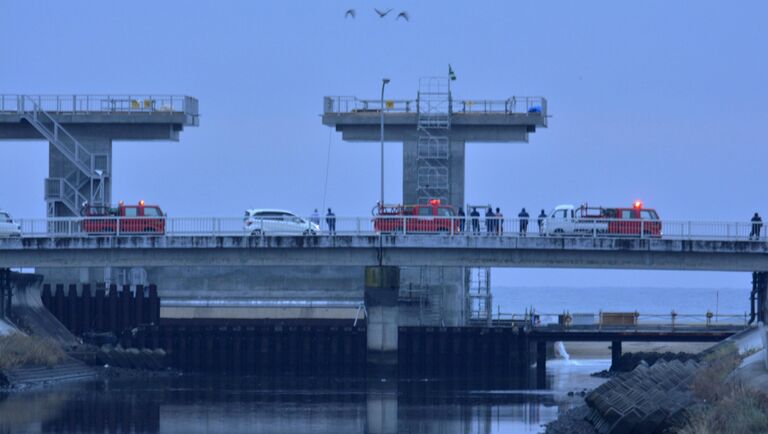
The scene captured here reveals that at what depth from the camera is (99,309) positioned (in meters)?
81.9

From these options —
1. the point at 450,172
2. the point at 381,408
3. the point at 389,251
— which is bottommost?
the point at 381,408

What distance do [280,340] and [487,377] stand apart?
1053cm

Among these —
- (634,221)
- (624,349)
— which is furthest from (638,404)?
(624,349)

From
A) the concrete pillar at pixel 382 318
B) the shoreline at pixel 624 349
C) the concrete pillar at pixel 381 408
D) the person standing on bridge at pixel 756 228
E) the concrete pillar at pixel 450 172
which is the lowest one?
the shoreline at pixel 624 349

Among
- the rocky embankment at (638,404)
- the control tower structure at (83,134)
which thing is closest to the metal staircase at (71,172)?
the control tower structure at (83,134)

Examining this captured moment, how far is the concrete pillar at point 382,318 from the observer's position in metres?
74.2

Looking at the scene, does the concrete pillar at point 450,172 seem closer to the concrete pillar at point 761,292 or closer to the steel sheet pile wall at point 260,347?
the steel sheet pile wall at point 260,347

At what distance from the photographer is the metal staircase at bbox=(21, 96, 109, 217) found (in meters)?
90.6

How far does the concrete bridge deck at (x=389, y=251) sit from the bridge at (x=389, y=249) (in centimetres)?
5

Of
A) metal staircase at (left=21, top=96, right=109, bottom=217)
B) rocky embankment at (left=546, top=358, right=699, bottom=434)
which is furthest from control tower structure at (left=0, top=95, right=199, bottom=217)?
rocky embankment at (left=546, top=358, right=699, bottom=434)

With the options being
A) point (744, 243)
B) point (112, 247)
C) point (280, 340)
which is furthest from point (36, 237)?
point (744, 243)

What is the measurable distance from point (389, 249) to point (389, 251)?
0.16 m

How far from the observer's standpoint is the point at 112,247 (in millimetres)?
74375

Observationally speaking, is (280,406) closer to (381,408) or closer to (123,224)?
(381,408)
